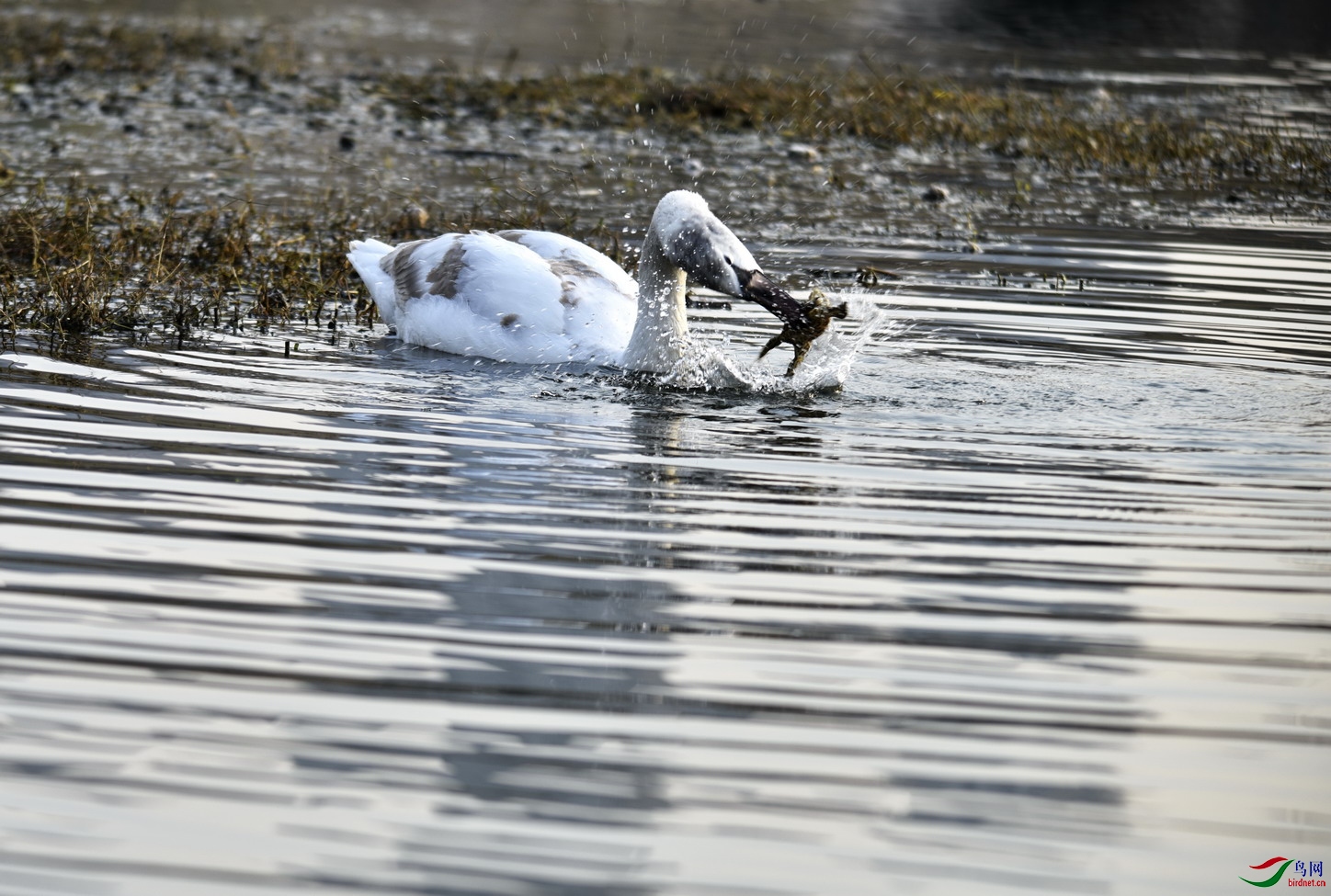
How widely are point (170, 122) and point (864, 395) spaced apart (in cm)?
1192

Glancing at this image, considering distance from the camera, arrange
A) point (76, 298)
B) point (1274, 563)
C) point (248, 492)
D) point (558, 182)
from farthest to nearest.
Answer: point (558, 182) → point (76, 298) → point (248, 492) → point (1274, 563)

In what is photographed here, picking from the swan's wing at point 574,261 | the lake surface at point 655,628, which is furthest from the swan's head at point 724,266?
the swan's wing at point 574,261

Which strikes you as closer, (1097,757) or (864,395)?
(1097,757)

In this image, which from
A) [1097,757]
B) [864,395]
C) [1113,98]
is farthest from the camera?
[1113,98]

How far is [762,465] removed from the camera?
7.23 metres

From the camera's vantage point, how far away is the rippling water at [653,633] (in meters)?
3.92

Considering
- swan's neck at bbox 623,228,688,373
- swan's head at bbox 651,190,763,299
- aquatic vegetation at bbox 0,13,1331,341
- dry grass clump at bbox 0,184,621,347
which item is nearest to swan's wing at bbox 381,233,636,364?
swan's neck at bbox 623,228,688,373

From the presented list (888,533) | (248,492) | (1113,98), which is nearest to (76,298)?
(248,492)

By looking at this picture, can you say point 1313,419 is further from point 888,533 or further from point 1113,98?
point 1113,98

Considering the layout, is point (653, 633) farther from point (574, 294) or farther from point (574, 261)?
point (574, 261)

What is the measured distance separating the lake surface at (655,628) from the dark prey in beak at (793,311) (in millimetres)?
309

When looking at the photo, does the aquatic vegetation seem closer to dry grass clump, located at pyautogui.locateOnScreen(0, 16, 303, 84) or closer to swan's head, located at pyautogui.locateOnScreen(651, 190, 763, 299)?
dry grass clump, located at pyautogui.locateOnScreen(0, 16, 303, 84)

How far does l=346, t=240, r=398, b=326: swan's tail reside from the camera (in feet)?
33.7

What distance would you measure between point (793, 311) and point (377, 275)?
311 cm
